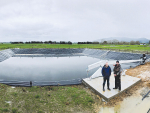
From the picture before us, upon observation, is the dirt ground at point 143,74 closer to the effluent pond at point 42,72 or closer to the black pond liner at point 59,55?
the black pond liner at point 59,55

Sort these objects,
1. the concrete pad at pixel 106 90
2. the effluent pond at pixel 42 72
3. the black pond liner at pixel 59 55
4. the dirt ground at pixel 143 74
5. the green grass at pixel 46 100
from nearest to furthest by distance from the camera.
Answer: the green grass at pixel 46 100 → the concrete pad at pixel 106 90 → the black pond liner at pixel 59 55 → the dirt ground at pixel 143 74 → the effluent pond at pixel 42 72

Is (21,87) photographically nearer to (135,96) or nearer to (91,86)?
(91,86)

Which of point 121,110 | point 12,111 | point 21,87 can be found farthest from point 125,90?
point 21,87

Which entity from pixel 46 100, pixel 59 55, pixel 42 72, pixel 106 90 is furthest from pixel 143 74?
pixel 59 55

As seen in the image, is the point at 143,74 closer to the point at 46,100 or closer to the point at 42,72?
the point at 46,100

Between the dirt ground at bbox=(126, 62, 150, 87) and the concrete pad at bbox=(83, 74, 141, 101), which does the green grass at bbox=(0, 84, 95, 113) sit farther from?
the dirt ground at bbox=(126, 62, 150, 87)

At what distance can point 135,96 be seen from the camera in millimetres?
6926

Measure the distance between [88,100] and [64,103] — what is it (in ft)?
5.24

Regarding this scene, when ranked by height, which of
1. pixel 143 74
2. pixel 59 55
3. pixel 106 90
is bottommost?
pixel 106 90

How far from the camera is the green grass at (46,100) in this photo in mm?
5723

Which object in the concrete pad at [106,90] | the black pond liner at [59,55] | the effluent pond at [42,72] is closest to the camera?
A: the concrete pad at [106,90]

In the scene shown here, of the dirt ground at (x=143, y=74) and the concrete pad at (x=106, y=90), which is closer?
the concrete pad at (x=106, y=90)

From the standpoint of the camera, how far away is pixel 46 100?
662cm

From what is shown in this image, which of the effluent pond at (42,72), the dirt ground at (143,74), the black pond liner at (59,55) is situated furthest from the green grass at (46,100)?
the dirt ground at (143,74)
